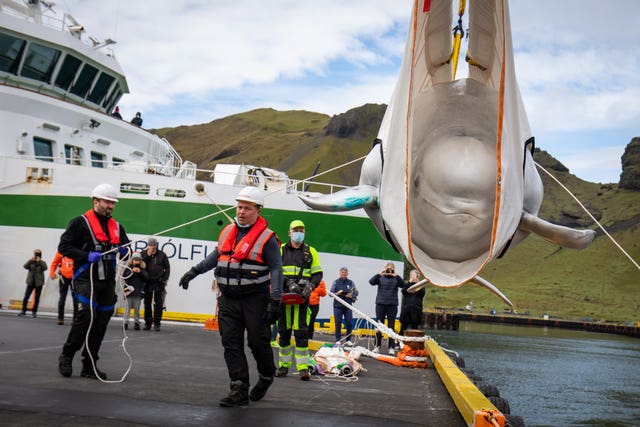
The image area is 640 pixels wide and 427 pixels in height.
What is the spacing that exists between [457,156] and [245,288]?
107 inches

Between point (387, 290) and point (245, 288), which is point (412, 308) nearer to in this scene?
point (387, 290)

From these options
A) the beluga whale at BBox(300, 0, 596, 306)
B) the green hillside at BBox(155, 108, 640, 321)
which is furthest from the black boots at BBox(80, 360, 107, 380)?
the green hillside at BBox(155, 108, 640, 321)

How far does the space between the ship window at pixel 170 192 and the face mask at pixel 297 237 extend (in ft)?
31.4

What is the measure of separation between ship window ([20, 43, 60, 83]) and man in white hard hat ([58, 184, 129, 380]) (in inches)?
516

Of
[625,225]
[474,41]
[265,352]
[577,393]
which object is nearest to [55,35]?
[265,352]

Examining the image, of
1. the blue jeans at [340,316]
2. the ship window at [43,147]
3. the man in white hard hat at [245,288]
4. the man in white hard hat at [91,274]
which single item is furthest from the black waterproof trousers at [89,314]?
the ship window at [43,147]

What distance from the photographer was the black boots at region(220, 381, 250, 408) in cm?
547

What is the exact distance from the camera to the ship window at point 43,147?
57.7 feet

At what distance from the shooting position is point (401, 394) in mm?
7043

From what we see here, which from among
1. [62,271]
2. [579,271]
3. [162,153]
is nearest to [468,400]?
[62,271]

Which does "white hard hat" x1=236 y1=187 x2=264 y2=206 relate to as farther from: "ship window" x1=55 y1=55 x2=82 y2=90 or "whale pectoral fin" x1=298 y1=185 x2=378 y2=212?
"ship window" x1=55 y1=55 x2=82 y2=90

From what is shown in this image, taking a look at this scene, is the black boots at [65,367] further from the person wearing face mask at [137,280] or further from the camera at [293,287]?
the person wearing face mask at [137,280]

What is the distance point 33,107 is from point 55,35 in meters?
2.18

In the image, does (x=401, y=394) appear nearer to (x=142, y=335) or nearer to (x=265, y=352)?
(x=265, y=352)
